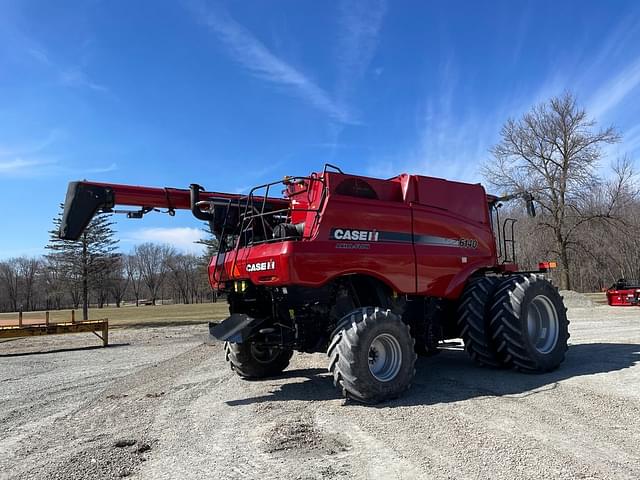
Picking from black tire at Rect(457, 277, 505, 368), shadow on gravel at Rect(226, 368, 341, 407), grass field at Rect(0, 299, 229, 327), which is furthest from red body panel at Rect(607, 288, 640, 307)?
grass field at Rect(0, 299, 229, 327)

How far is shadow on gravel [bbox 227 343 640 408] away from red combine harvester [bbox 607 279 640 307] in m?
16.3

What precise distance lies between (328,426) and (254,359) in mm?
3324

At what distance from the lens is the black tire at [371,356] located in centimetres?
609

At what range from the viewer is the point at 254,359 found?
852cm

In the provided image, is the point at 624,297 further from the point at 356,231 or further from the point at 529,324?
the point at 356,231

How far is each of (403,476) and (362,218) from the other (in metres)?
3.69

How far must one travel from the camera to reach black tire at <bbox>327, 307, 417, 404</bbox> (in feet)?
20.0

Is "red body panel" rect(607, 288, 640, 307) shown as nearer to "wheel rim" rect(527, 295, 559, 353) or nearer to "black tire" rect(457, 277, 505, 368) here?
"wheel rim" rect(527, 295, 559, 353)

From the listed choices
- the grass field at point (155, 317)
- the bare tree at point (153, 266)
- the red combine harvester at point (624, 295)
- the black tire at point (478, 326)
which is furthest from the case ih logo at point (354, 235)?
the bare tree at point (153, 266)

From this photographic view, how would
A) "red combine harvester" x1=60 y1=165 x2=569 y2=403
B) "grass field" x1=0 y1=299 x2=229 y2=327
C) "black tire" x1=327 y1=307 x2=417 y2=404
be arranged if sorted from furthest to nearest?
"grass field" x1=0 y1=299 x2=229 y2=327 < "red combine harvester" x1=60 y1=165 x2=569 y2=403 < "black tire" x1=327 y1=307 x2=417 y2=404

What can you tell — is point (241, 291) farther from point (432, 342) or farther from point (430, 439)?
point (430, 439)

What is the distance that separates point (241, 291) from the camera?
7.71 m

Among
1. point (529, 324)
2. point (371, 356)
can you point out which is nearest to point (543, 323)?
point (529, 324)

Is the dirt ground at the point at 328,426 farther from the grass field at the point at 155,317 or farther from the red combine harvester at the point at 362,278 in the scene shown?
the grass field at the point at 155,317
